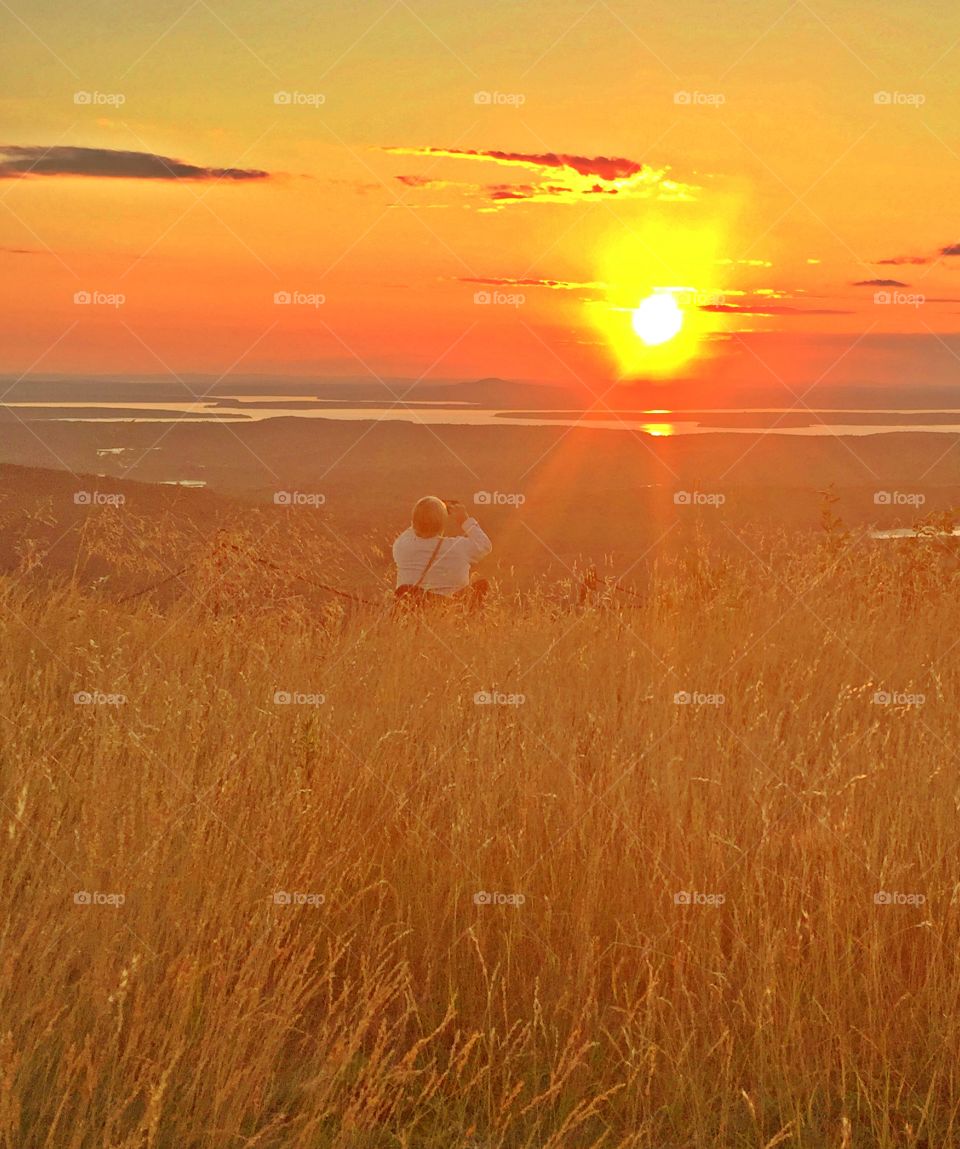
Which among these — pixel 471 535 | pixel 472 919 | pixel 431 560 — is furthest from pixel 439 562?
pixel 472 919

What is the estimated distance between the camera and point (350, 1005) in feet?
12.1

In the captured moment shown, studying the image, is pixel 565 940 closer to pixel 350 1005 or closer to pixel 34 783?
pixel 350 1005

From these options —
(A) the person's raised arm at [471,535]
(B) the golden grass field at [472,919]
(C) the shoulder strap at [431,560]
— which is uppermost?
(A) the person's raised arm at [471,535]

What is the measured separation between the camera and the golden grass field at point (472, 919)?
3.04 meters

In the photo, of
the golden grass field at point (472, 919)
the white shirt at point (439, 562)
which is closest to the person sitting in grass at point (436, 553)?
the white shirt at point (439, 562)

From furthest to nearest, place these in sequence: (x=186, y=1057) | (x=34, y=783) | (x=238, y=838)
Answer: (x=34, y=783)
(x=238, y=838)
(x=186, y=1057)

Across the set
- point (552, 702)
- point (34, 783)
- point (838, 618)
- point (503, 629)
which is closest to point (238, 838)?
point (34, 783)

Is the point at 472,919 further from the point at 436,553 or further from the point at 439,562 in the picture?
the point at 439,562

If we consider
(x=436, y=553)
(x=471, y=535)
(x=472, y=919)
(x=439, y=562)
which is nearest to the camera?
(x=472, y=919)

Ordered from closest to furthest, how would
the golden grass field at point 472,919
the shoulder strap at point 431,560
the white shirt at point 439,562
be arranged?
the golden grass field at point 472,919
the shoulder strap at point 431,560
the white shirt at point 439,562

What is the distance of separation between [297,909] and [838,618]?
4590mm

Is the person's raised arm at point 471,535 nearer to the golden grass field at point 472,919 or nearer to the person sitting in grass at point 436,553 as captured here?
the person sitting in grass at point 436,553

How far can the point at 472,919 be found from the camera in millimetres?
3863

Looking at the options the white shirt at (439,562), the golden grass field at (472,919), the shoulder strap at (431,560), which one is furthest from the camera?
the white shirt at (439,562)
